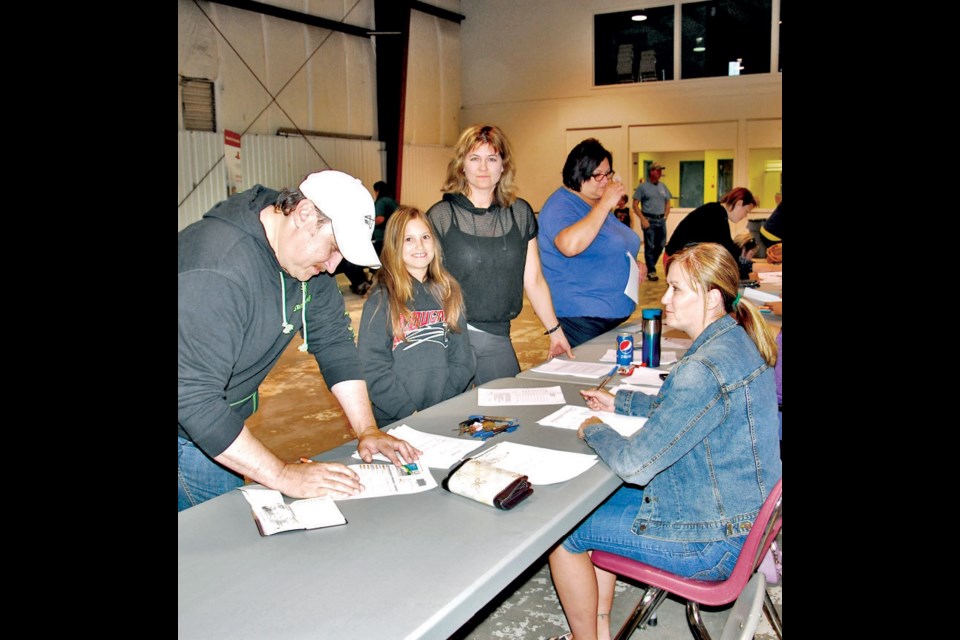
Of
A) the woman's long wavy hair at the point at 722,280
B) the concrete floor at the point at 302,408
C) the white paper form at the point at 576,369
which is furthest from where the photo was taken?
the concrete floor at the point at 302,408

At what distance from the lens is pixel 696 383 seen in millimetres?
1706

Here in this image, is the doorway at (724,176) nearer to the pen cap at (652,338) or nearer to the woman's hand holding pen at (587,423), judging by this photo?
the pen cap at (652,338)

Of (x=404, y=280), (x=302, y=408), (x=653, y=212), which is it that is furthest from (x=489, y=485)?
(x=653, y=212)

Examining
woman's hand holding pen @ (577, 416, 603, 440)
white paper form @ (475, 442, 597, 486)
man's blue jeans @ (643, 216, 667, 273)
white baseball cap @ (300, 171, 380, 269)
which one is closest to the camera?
white baseball cap @ (300, 171, 380, 269)

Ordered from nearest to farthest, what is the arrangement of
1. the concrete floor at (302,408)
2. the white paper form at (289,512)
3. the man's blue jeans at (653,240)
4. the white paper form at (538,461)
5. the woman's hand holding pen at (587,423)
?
the white paper form at (289,512), the white paper form at (538,461), the woman's hand holding pen at (587,423), the concrete floor at (302,408), the man's blue jeans at (653,240)

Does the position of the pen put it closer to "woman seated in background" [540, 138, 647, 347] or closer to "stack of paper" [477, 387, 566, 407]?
"stack of paper" [477, 387, 566, 407]

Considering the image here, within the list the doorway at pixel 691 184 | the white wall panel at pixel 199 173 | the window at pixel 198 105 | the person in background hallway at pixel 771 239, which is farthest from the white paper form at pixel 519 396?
the doorway at pixel 691 184

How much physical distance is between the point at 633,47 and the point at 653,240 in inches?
158

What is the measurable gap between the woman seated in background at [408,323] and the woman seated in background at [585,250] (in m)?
0.83

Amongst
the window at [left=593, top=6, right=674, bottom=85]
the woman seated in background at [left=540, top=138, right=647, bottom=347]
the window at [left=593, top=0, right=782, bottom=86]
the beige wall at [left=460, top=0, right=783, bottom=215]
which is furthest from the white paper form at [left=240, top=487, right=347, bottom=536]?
the window at [left=593, top=6, right=674, bottom=85]

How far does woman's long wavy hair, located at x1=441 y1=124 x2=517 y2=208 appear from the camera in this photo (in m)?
2.79

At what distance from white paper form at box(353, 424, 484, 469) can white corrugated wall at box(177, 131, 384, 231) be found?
293 inches

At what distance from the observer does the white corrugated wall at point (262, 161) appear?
956cm
